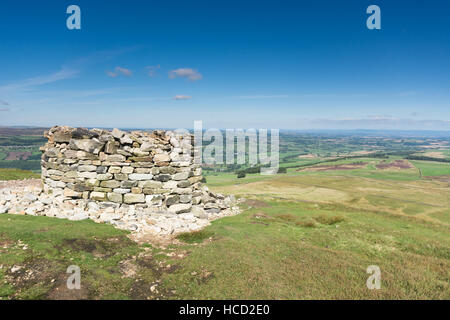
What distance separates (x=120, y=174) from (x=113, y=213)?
3.03 m

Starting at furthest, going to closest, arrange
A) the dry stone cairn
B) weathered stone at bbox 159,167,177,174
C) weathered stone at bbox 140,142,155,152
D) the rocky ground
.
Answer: weathered stone at bbox 159,167,177,174 < weathered stone at bbox 140,142,155,152 < the dry stone cairn < the rocky ground

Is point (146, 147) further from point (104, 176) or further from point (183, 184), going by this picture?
point (183, 184)

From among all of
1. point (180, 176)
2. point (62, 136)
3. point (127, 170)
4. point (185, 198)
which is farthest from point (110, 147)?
point (185, 198)

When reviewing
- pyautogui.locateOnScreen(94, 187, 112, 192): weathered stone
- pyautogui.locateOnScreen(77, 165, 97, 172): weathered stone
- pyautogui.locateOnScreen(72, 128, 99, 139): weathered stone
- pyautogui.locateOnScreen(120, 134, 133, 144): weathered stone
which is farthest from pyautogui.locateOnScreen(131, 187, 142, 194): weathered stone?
pyautogui.locateOnScreen(72, 128, 99, 139): weathered stone

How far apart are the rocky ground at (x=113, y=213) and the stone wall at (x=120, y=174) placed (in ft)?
0.26

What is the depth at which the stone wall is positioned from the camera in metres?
17.5

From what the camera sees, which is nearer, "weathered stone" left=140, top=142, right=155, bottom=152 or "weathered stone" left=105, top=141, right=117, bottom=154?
"weathered stone" left=105, top=141, right=117, bottom=154

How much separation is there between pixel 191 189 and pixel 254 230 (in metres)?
6.24

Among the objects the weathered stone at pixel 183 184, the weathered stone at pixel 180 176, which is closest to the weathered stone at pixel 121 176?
the weathered stone at pixel 180 176

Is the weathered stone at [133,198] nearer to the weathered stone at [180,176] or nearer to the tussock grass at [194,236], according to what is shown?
the weathered stone at [180,176]

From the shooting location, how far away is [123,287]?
8.21m

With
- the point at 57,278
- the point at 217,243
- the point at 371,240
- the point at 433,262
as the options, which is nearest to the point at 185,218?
the point at 217,243

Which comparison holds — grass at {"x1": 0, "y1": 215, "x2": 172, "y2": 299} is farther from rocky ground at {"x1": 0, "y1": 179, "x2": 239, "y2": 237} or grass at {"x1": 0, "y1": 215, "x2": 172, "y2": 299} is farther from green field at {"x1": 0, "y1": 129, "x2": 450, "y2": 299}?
rocky ground at {"x1": 0, "y1": 179, "x2": 239, "y2": 237}

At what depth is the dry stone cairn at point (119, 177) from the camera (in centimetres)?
1693
